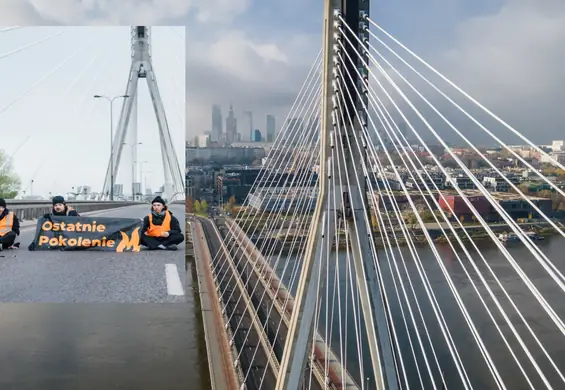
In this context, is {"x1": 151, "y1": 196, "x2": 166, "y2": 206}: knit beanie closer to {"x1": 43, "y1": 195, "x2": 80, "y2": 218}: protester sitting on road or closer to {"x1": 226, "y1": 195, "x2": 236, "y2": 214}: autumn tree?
{"x1": 43, "y1": 195, "x2": 80, "y2": 218}: protester sitting on road

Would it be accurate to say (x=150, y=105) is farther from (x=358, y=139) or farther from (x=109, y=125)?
(x=358, y=139)

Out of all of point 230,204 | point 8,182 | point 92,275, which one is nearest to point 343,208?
point 92,275

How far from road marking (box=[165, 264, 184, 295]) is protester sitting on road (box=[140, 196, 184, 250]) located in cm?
18

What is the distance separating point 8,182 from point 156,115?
137cm

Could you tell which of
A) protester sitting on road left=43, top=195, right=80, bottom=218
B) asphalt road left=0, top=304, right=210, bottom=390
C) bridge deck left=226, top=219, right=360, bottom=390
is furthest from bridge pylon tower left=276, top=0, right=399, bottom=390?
protester sitting on road left=43, top=195, right=80, bottom=218

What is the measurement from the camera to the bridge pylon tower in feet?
7.20

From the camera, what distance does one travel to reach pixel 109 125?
223 inches

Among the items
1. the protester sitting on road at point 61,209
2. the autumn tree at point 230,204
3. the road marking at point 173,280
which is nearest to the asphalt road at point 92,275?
the road marking at point 173,280

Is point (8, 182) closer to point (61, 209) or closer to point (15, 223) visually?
point (15, 223)

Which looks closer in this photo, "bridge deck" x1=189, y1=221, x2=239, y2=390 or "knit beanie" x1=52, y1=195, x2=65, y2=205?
"bridge deck" x1=189, y1=221, x2=239, y2=390

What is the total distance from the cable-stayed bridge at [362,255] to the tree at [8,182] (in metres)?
1.58

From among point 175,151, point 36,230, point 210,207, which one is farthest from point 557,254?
point 36,230

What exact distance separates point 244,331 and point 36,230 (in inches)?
78.1

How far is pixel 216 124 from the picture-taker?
599 centimetres
